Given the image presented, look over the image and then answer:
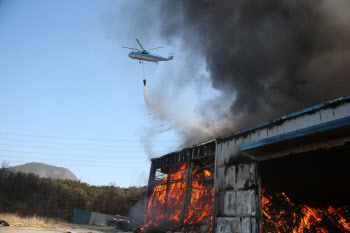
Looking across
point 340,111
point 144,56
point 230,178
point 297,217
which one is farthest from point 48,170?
point 340,111

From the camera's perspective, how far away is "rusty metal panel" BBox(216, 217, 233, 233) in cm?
1284

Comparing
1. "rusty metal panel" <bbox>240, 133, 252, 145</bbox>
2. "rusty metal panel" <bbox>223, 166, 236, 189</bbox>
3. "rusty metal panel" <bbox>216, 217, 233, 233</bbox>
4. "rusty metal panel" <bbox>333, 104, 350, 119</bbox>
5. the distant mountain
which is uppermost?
the distant mountain

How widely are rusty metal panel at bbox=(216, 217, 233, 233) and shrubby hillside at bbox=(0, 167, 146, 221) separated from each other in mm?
28733

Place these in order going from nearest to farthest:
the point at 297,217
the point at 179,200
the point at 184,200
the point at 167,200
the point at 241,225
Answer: the point at 241,225 < the point at 297,217 < the point at 184,200 < the point at 179,200 < the point at 167,200

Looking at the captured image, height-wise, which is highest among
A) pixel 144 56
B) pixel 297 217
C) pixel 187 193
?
pixel 144 56

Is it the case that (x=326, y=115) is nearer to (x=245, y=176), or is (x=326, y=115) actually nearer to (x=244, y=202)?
(x=245, y=176)

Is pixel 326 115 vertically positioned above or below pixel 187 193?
above

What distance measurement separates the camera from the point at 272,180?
14906 millimetres

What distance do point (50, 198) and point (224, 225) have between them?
34.0 metres

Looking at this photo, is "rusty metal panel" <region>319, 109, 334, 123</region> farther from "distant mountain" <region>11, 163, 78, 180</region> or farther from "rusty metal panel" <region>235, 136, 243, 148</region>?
"distant mountain" <region>11, 163, 78, 180</region>

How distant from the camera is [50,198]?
37219 mm

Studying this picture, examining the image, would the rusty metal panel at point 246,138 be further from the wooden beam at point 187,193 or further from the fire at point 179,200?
the wooden beam at point 187,193

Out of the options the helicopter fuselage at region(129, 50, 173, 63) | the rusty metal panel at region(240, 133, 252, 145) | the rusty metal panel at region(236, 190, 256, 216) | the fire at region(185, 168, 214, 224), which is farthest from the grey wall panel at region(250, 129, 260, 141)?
the helicopter fuselage at region(129, 50, 173, 63)

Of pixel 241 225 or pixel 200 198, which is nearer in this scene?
pixel 241 225
